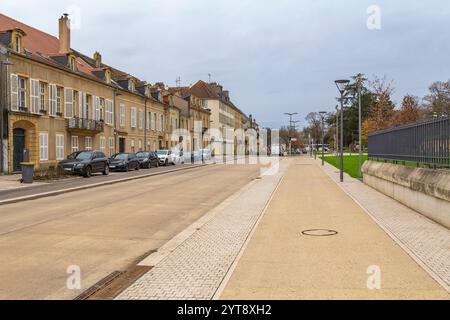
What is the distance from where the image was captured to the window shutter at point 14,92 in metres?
31.9

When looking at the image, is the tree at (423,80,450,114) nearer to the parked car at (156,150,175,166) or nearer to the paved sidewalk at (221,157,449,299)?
the parked car at (156,150,175,166)

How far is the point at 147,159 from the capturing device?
146ft

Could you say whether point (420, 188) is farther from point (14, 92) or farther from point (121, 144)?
point (121, 144)

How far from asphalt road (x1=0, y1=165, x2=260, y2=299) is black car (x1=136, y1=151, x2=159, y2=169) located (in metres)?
24.7

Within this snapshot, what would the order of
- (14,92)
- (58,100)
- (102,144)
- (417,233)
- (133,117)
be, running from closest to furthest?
(417,233) → (14,92) → (58,100) → (102,144) → (133,117)

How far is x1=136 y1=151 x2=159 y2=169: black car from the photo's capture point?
4369 cm

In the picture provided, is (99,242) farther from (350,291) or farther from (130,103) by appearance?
(130,103)

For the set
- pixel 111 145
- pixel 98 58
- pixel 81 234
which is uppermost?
pixel 98 58

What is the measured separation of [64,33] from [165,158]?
48.5 feet

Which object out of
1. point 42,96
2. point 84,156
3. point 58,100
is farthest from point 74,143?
point 84,156

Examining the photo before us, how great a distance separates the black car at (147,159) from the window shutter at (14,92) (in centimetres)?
1274

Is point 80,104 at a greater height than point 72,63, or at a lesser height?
lesser

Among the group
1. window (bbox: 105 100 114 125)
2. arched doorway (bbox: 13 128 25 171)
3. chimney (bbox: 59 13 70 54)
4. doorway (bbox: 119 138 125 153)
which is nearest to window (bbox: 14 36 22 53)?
arched doorway (bbox: 13 128 25 171)
